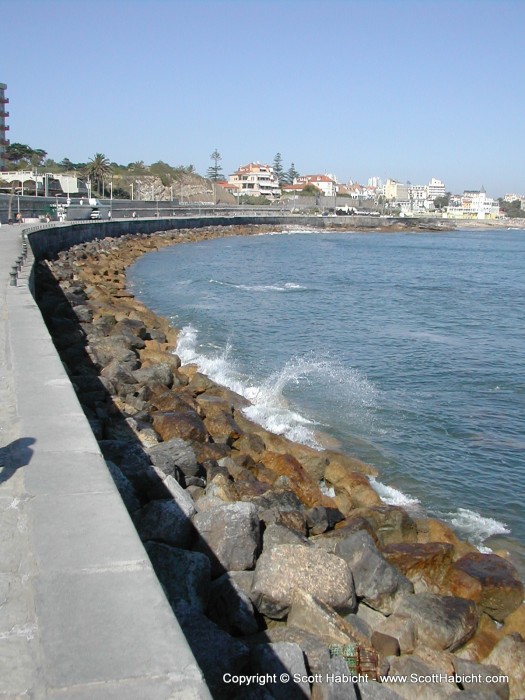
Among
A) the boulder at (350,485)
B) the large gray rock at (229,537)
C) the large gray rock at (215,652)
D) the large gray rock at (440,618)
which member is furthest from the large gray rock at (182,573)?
the boulder at (350,485)

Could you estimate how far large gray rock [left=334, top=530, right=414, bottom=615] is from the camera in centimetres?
538

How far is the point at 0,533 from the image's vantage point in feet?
12.3

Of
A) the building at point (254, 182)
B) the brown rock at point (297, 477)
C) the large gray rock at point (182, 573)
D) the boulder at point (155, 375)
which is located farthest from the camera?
the building at point (254, 182)

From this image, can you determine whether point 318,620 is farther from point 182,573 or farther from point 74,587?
point 74,587

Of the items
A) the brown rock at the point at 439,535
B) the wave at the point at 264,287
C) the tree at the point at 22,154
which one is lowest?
the brown rock at the point at 439,535

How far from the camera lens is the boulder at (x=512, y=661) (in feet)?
16.0

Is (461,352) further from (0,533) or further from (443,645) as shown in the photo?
(0,533)

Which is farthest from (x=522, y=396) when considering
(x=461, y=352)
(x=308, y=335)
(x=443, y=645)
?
(x=443, y=645)

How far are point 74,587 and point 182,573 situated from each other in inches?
60.7

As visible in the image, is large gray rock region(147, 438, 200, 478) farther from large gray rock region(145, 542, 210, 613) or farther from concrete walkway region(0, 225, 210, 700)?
large gray rock region(145, 542, 210, 613)

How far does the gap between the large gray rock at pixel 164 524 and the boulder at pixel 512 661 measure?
251 centimetres

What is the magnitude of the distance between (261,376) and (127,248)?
3085 centimetres

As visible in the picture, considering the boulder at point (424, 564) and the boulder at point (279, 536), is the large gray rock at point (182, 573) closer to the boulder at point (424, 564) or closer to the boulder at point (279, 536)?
the boulder at point (279, 536)

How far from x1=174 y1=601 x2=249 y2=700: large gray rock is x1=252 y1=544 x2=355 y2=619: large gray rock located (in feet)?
2.17
